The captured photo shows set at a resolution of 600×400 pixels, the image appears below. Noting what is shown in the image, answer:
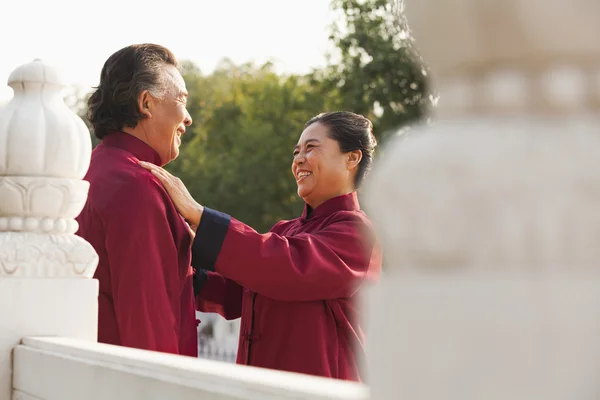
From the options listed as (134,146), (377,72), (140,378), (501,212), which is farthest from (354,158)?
(377,72)

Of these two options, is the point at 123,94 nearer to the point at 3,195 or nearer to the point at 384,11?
the point at 3,195

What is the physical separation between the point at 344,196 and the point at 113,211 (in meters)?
1.05

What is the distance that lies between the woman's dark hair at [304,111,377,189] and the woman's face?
1.0 inches

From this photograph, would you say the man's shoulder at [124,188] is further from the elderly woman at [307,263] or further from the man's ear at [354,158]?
the man's ear at [354,158]

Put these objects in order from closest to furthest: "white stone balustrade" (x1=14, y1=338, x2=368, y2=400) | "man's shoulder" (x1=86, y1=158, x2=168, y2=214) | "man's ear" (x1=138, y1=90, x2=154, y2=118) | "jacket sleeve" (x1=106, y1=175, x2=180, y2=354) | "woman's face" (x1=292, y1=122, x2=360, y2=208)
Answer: "white stone balustrade" (x1=14, y1=338, x2=368, y2=400) → "jacket sleeve" (x1=106, y1=175, x2=180, y2=354) → "man's shoulder" (x1=86, y1=158, x2=168, y2=214) → "man's ear" (x1=138, y1=90, x2=154, y2=118) → "woman's face" (x1=292, y1=122, x2=360, y2=208)

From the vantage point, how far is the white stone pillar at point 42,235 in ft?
11.6

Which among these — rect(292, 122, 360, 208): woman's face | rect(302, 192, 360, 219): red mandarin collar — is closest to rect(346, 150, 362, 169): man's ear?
rect(292, 122, 360, 208): woman's face

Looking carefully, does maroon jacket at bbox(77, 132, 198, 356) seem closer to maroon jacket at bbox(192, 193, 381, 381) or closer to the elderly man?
the elderly man

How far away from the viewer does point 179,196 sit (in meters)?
3.64

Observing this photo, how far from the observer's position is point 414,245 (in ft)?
3.67

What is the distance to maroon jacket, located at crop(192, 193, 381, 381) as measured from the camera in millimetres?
3555

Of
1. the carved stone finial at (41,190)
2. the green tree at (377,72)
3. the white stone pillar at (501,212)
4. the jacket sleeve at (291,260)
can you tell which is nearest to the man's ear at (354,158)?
the jacket sleeve at (291,260)

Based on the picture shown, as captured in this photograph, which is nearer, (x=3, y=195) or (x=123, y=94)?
(x=3, y=195)

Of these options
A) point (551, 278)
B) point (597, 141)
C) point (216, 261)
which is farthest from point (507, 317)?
point (216, 261)
